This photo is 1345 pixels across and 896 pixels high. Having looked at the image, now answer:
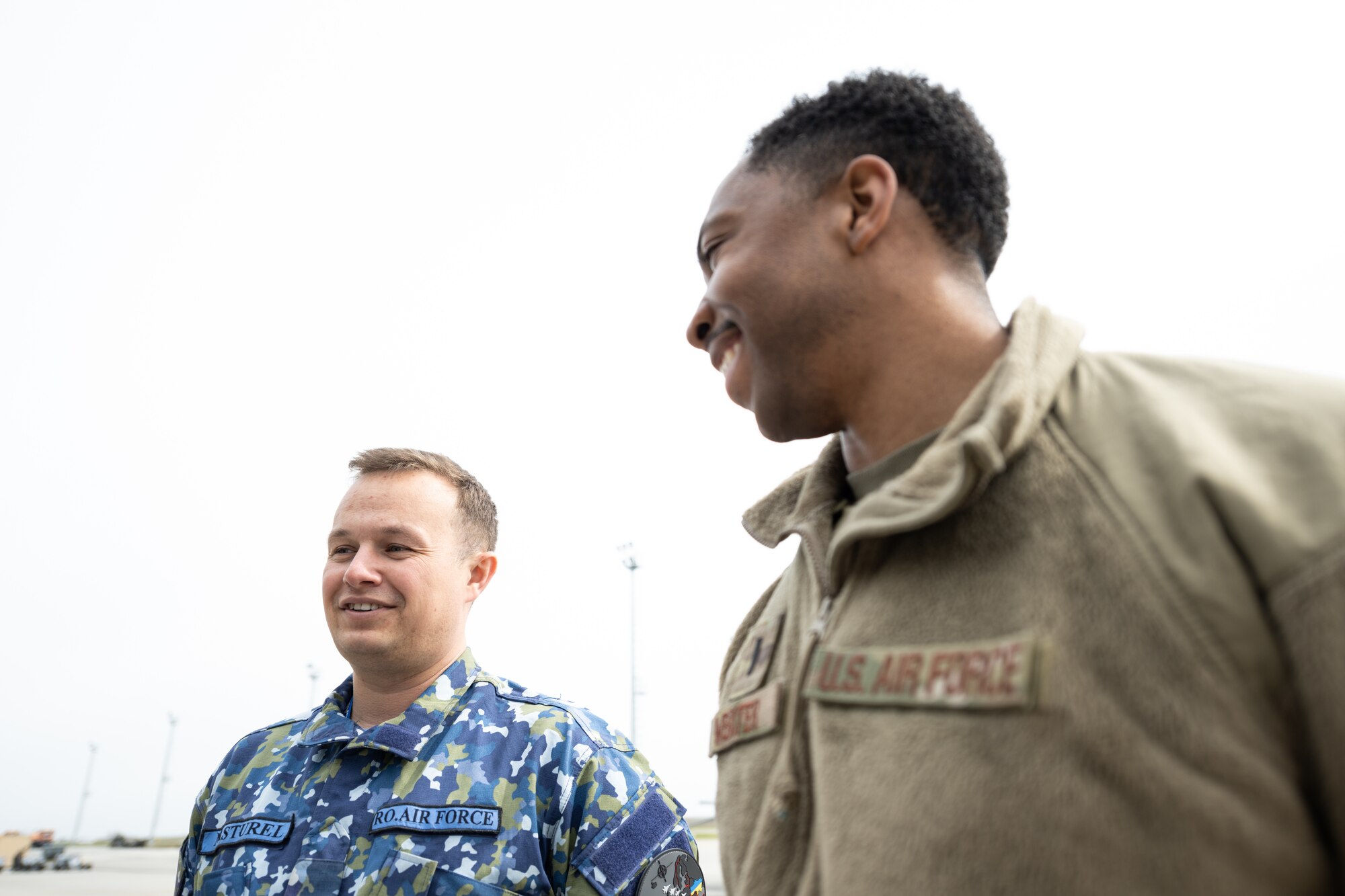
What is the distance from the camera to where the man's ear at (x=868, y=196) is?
172cm

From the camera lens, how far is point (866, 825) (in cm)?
132

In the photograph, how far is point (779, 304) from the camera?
1.71m

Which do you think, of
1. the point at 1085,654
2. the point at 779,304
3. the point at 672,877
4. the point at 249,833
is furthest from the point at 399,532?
the point at 1085,654

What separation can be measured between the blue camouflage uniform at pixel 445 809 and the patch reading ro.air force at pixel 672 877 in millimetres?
26

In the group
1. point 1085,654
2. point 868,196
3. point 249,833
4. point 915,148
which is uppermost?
point 915,148

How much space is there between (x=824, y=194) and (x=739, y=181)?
0.22m

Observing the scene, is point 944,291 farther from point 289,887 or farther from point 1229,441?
point 289,887

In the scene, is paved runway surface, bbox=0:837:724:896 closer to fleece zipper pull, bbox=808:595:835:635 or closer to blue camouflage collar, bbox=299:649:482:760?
blue camouflage collar, bbox=299:649:482:760

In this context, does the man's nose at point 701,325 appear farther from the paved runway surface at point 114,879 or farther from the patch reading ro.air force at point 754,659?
the paved runway surface at point 114,879

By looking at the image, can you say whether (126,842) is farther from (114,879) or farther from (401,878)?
(401,878)

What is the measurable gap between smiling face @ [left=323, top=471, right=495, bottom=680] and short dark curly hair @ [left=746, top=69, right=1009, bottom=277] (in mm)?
2013

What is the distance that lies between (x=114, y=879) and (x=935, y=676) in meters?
27.2

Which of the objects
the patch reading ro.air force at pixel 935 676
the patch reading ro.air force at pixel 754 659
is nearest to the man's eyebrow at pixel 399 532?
the patch reading ro.air force at pixel 754 659

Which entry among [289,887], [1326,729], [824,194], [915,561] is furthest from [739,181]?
[289,887]
